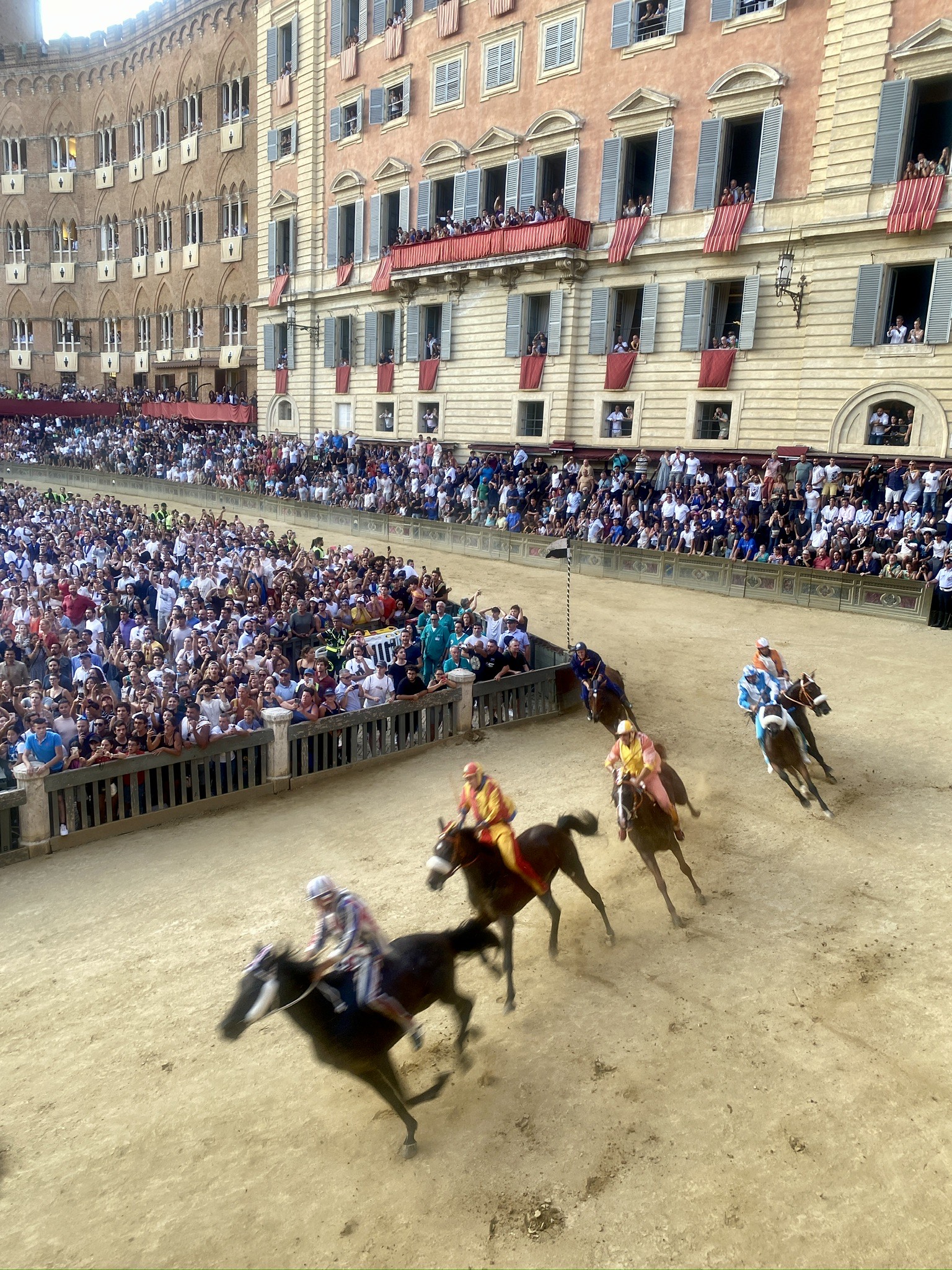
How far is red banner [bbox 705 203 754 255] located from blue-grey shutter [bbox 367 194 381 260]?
16.8 metres

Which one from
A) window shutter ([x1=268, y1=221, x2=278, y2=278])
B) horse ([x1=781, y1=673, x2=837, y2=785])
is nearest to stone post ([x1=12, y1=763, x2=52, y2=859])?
horse ([x1=781, y1=673, x2=837, y2=785])

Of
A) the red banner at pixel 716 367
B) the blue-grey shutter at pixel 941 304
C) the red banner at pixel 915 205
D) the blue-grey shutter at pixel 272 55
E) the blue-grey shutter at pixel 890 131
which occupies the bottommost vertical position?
the red banner at pixel 716 367

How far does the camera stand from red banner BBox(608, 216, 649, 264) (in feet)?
91.9

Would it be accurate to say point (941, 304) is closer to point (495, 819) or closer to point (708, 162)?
point (708, 162)

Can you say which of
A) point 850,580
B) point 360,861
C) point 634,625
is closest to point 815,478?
point 850,580

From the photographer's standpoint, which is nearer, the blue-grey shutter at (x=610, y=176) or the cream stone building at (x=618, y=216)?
the cream stone building at (x=618, y=216)

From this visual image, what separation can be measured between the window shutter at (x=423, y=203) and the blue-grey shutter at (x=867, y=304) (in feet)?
60.1

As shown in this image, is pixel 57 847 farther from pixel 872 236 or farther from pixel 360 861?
pixel 872 236

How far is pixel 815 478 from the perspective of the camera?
2320 centimetres

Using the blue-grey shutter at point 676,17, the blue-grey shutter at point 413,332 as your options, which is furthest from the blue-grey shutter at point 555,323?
the blue-grey shutter at point 676,17

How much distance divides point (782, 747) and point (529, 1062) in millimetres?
5049

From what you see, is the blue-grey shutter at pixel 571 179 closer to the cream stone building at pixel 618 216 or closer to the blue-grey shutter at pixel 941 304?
the cream stone building at pixel 618 216

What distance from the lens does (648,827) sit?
8.06 metres

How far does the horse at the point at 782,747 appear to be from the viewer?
9.76m
